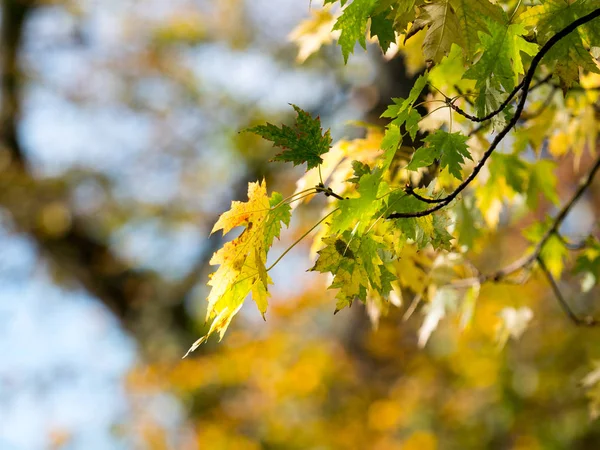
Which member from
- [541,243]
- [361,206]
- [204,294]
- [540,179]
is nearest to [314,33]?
[540,179]

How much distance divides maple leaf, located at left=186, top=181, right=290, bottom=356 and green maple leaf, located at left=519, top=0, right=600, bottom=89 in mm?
420

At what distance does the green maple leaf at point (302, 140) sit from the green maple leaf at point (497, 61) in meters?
0.21

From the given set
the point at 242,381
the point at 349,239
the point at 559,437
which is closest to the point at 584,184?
the point at 349,239

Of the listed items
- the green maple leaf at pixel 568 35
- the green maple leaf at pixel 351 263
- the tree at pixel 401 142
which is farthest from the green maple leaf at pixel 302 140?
the green maple leaf at pixel 568 35

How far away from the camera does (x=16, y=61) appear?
21.5 feet

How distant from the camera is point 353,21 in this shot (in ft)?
2.75

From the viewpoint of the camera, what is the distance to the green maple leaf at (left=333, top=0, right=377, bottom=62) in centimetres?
82

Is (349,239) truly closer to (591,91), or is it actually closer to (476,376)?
(591,91)

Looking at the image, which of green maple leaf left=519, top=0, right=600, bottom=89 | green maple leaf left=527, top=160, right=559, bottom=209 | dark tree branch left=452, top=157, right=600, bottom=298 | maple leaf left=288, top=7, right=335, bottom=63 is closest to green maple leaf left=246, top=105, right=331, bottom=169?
green maple leaf left=519, top=0, right=600, bottom=89

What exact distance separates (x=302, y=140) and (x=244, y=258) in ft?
0.60

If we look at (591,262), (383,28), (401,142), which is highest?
(383,28)

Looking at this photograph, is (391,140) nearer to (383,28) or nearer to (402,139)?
(402,139)

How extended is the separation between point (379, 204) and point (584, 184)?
1.02 m

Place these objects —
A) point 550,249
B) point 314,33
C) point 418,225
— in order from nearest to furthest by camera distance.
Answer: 1. point 418,225
2. point 314,33
3. point 550,249
